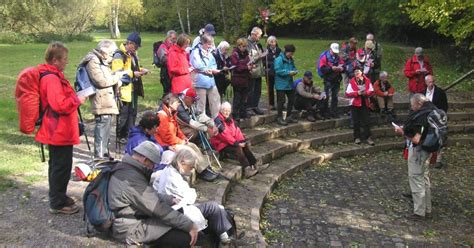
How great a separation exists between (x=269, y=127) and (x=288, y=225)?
162 inches

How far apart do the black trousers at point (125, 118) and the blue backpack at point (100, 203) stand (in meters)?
3.56

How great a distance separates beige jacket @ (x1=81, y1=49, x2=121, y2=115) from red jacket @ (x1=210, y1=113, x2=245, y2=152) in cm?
202

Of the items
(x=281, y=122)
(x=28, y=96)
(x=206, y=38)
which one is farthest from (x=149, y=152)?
(x=281, y=122)

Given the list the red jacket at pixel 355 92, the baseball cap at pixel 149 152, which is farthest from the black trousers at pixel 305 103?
the baseball cap at pixel 149 152

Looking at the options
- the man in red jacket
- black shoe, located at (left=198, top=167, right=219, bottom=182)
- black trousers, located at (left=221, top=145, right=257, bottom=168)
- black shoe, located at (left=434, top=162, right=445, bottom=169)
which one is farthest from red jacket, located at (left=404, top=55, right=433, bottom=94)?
black shoe, located at (left=198, top=167, right=219, bottom=182)

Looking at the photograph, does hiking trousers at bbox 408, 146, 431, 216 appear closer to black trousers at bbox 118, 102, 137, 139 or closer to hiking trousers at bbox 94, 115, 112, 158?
hiking trousers at bbox 94, 115, 112, 158

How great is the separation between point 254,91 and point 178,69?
309 centimetres

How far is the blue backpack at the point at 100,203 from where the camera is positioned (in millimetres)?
4727

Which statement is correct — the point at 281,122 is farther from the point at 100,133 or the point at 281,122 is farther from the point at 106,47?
the point at 106,47

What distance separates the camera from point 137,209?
4691mm

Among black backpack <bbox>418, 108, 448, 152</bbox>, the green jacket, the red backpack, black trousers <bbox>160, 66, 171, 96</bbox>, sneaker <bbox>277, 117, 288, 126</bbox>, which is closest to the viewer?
the green jacket

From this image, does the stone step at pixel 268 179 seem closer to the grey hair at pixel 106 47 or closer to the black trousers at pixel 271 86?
the black trousers at pixel 271 86

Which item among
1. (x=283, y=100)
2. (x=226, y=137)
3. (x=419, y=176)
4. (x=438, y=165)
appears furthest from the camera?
(x=283, y=100)

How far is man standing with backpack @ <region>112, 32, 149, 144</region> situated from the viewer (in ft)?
26.0
